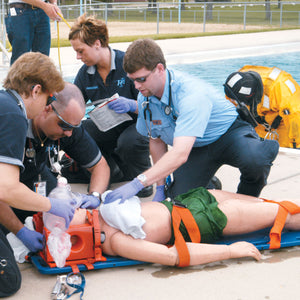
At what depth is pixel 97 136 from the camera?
4.39 metres

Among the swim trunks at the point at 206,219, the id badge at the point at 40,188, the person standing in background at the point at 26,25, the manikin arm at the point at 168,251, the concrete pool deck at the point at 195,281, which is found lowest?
the concrete pool deck at the point at 195,281

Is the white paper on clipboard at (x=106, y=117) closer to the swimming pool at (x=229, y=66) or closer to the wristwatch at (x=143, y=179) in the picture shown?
the wristwatch at (x=143, y=179)

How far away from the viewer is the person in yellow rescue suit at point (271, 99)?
5129mm

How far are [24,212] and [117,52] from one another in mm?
1730

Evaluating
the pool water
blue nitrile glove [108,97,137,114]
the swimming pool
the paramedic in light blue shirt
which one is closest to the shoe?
the paramedic in light blue shirt

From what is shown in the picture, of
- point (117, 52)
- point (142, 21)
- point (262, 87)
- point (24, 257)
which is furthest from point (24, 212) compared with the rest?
point (142, 21)

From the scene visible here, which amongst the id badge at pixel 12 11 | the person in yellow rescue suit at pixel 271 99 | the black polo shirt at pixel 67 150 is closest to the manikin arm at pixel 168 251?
the black polo shirt at pixel 67 150

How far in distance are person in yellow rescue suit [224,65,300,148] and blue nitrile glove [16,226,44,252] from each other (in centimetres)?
278

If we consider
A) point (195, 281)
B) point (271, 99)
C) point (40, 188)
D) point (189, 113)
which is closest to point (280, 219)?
point (195, 281)

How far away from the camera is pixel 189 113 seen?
10.6 feet

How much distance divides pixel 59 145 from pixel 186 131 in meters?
0.87

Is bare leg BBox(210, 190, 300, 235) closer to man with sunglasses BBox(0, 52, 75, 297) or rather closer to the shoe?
man with sunglasses BBox(0, 52, 75, 297)

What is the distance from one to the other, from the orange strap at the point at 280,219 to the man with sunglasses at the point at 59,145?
3.59ft

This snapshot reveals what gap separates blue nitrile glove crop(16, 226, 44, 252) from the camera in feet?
9.39
